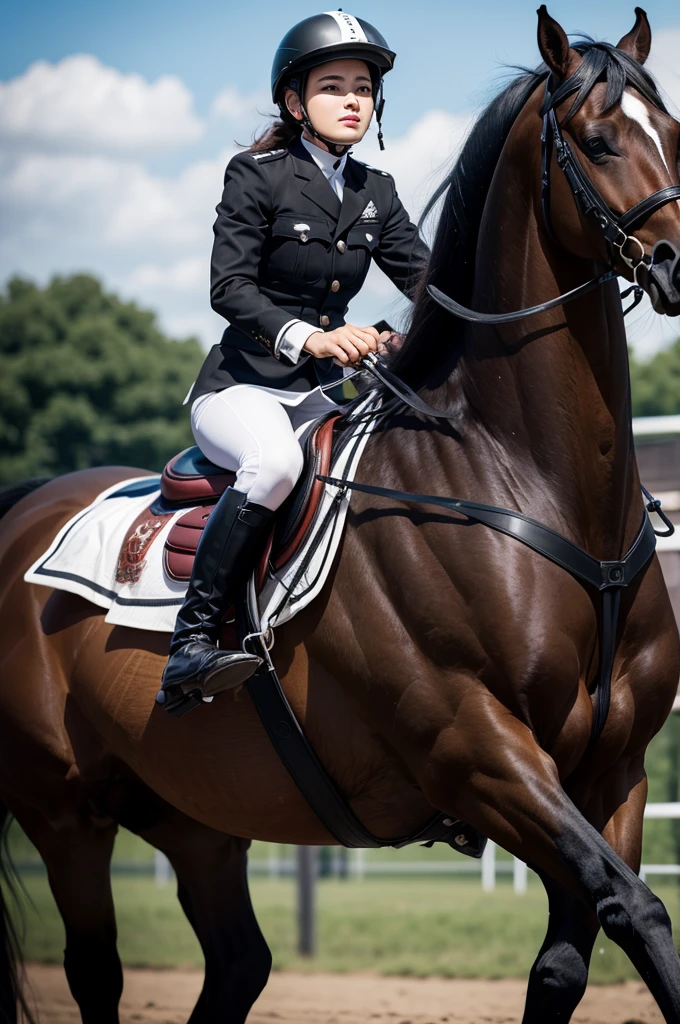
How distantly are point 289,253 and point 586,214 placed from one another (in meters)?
1.29

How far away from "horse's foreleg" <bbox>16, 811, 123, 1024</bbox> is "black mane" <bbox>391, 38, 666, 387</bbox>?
8.74 ft

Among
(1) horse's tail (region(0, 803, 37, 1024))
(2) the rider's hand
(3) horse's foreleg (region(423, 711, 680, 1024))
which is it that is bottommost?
(1) horse's tail (region(0, 803, 37, 1024))

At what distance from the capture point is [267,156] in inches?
181

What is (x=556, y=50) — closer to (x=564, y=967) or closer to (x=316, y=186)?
(x=316, y=186)

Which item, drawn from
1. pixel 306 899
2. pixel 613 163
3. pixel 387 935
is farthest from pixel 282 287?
pixel 387 935

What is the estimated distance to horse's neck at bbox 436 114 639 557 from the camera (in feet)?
12.8

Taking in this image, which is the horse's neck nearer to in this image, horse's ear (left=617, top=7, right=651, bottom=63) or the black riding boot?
horse's ear (left=617, top=7, right=651, bottom=63)

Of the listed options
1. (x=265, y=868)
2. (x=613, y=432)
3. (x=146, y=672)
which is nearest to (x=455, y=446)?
(x=613, y=432)

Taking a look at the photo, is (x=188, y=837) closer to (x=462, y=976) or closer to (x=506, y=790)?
(x=506, y=790)

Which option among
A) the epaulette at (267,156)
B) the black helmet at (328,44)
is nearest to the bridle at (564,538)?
the black helmet at (328,44)

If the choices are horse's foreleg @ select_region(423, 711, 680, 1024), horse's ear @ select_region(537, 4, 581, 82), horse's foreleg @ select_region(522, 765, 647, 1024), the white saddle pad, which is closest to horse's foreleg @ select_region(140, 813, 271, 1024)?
the white saddle pad

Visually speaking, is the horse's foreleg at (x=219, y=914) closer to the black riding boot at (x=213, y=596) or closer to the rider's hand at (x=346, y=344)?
the black riding boot at (x=213, y=596)

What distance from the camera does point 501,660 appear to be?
12.4ft

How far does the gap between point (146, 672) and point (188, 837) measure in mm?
1103
